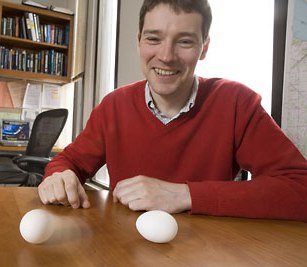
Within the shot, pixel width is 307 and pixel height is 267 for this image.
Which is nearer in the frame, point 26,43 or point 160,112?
point 160,112

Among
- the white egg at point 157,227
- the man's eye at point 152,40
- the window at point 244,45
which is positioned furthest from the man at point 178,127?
the window at point 244,45

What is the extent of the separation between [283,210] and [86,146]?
0.69 meters

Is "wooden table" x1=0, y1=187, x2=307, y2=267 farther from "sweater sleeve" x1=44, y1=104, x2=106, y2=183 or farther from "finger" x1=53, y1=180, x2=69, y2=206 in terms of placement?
"sweater sleeve" x1=44, y1=104, x2=106, y2=183

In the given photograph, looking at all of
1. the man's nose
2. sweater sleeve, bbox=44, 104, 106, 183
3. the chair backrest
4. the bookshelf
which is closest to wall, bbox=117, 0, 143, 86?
the chair backrest

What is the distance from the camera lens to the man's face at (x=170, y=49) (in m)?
1.08

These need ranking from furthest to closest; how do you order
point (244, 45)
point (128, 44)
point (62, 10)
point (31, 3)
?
point (62, 10) → point (31, 3) → point (128, 44) → point (244, 45)

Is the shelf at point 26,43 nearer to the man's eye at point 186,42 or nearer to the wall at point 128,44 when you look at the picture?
the wall at point 128,44

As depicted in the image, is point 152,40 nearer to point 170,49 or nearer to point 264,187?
point 170,49

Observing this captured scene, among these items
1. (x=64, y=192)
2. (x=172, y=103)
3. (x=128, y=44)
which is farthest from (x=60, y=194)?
(x=128, y=44)

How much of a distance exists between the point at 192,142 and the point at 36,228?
70 cm

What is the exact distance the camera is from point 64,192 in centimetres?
86

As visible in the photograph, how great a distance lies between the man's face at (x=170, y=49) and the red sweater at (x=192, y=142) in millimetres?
91

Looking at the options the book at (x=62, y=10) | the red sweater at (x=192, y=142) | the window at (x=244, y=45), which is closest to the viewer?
the red sweater at (x=192, y=142)

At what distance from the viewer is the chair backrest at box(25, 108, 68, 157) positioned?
2896 millimetres
